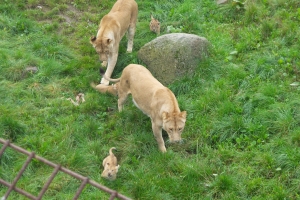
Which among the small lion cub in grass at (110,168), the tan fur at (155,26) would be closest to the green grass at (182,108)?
the small lion cub in grass at (110,168)

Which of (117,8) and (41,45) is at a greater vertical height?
(117,8)

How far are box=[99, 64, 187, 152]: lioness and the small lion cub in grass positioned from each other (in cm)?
89

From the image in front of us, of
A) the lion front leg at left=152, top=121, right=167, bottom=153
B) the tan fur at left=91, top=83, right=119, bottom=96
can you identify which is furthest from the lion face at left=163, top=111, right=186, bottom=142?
the tan fur at left=91, top=83, right=119, bottom=96

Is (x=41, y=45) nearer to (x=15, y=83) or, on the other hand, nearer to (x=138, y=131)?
(x=15, y=83)

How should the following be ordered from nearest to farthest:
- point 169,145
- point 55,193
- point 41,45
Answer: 1. point 55,193
2. point 169,145
3. point 41,45

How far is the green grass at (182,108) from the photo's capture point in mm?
6363

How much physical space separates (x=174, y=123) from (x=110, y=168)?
1172 millimetres

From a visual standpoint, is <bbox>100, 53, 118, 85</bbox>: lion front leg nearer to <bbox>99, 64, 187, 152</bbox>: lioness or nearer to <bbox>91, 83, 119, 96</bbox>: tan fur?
<bbox>91, 83, 119, 96</bbox>: tan fur

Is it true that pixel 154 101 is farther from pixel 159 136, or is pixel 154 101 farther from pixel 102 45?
pixel 102 45

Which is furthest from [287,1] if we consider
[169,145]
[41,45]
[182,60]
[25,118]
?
[25,118]

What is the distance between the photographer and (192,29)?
33.8 ft

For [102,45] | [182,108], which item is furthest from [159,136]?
[102,45]

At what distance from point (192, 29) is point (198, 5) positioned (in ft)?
4.18

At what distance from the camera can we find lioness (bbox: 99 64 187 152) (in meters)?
6.76
